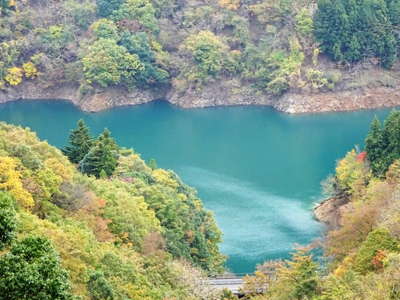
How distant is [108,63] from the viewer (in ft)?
295

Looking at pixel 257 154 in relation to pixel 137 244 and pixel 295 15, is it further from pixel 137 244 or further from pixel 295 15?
pixel 137 244

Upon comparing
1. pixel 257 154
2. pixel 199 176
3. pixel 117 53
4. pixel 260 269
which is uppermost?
pixel 117 53

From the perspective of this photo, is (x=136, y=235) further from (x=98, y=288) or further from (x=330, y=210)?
(x=330, y=210)

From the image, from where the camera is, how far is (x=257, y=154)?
73062 millimetres

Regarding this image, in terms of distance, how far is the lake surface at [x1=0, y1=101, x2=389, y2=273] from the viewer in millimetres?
54500

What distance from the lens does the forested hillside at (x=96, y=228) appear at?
1931 cm

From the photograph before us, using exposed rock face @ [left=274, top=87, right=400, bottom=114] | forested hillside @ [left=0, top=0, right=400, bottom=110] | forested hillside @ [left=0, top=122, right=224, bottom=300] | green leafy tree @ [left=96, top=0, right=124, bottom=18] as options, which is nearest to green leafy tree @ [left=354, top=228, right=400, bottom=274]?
forested hillside @ [left=0, top=122, right=224, bottom=300]

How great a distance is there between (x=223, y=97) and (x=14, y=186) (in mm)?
62102

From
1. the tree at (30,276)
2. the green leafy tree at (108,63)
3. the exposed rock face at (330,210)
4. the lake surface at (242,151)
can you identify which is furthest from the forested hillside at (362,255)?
the green leafy tree at (108,63)

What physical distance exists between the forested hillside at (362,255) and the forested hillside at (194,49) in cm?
3709

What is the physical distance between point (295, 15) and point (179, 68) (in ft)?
50.9

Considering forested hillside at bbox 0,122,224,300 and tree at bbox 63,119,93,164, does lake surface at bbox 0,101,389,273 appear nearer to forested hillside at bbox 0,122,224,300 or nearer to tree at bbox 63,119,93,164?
forested hillside at bbox 0,122,224,300

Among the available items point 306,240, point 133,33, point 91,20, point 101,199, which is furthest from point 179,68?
point 101,199

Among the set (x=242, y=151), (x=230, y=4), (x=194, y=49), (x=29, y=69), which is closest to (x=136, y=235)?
(x=242, y=151)
